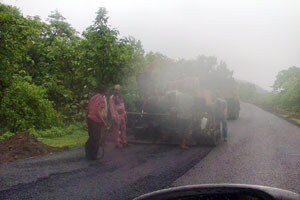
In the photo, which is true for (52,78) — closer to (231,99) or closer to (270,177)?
(231,99)

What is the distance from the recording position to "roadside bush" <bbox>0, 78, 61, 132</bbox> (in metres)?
15.0

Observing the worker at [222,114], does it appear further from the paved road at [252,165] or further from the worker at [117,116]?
the worker at [117,116]

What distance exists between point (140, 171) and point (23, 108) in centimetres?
788

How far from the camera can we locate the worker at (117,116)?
1280 cm

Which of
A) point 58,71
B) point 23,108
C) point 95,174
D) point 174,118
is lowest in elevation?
point 95,174

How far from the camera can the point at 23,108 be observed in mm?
15320

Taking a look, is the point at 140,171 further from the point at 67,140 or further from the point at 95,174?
the point at 67,140

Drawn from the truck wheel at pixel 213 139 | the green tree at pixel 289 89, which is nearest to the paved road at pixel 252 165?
the truck wheel at pixel 213 139

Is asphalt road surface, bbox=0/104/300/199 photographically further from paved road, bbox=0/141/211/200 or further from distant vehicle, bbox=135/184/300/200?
distant vehicle, bbox=135/184/300/200

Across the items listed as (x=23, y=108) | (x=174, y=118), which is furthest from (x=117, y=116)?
(x=23, y=108)

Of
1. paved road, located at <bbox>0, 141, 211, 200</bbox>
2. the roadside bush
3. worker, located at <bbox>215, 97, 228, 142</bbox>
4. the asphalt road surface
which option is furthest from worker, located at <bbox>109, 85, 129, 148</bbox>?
the roadside bush

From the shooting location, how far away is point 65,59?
21078 millimetres

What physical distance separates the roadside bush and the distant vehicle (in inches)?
543

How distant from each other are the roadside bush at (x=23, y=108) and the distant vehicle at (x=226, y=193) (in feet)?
45.2
